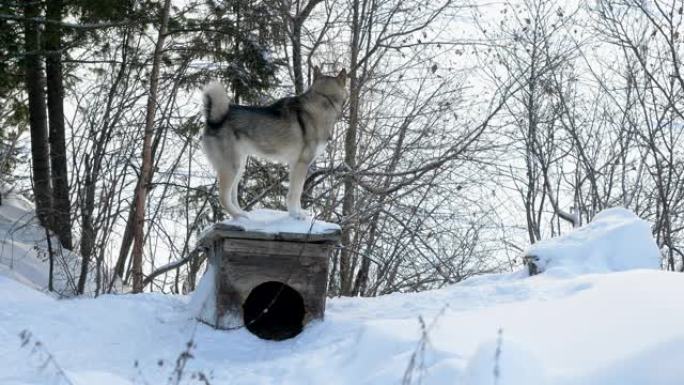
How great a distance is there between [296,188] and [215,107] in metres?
0.87

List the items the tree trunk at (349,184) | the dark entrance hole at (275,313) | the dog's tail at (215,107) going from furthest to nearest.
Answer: the tree trunk at (349,184)
the dog's tail at (215,107)
the dark entrance hole at (275,313)

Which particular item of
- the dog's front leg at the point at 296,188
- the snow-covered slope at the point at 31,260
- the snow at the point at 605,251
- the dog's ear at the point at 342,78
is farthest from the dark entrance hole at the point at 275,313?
the snow-covered slope at the point at 31,260

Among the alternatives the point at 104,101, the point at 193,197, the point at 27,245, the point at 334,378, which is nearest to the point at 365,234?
the point at 193,197

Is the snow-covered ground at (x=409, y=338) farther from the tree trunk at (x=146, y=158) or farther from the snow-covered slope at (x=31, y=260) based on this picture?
the snow-covered slope at (x=31, y=260)

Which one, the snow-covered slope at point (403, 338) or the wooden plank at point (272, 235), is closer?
the snow-covered slope at point (403, 338)

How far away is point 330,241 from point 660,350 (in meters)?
2.80

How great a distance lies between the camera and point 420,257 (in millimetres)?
10922

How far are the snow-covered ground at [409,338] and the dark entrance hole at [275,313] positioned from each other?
0.72ft

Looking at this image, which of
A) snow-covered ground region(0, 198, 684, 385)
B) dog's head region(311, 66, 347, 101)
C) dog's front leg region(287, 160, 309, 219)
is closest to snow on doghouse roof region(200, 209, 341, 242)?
dog's front leg region(287, 160, 309, 219)

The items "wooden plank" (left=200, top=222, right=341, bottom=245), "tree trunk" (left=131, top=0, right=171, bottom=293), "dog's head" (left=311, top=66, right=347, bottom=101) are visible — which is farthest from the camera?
"tree trunk" (left=131, top=0, right=171, bottom=293)

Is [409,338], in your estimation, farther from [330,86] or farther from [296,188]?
[330,86]

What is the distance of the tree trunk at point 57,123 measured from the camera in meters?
11.0

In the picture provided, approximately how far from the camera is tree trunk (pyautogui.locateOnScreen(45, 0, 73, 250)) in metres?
11.0

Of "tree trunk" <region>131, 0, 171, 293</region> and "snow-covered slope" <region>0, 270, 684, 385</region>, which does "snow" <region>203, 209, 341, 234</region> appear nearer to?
"snow-covered slope" <region>0, 270, 684, 385</region>
